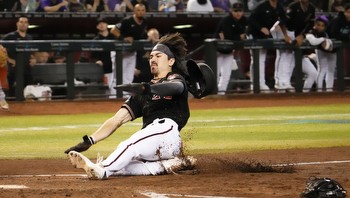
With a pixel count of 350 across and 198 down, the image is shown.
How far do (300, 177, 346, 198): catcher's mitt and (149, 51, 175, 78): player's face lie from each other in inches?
86.5

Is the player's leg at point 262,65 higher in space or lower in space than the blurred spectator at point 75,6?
lower

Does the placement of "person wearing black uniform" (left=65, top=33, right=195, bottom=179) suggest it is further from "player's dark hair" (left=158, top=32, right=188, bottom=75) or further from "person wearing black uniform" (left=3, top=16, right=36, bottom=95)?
"person wearing black uniform" (left=3, top=16, right=36, bottom=95)

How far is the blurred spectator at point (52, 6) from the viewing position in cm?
1839

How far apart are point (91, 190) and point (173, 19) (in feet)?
45.4

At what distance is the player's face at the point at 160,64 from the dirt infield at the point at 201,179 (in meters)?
0.91

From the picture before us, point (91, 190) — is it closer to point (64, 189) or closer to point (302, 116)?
point (64, 189)

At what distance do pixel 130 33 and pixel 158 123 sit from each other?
11.3 m

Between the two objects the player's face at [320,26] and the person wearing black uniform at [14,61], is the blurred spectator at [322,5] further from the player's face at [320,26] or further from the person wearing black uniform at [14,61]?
the person wearing black uniform at [14,61]

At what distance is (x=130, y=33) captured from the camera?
1867cm

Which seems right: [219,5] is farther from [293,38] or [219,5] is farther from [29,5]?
[29,5]

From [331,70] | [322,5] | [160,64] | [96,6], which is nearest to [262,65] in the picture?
[331,70]

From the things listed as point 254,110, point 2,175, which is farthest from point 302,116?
point 2,175

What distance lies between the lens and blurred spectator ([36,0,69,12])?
18.4 meters

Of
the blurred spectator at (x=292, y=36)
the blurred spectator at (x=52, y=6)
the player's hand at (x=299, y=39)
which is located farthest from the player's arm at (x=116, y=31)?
the player's hand at (x=299, y=39)
